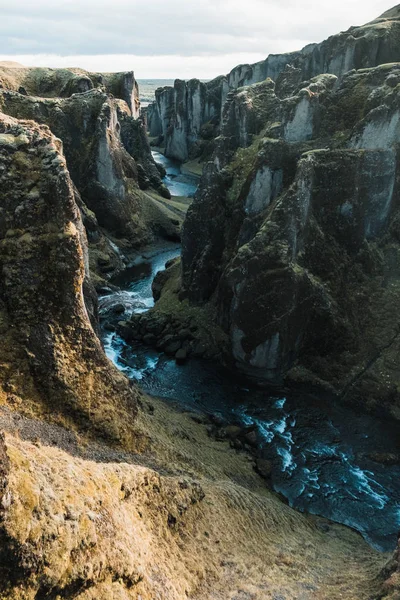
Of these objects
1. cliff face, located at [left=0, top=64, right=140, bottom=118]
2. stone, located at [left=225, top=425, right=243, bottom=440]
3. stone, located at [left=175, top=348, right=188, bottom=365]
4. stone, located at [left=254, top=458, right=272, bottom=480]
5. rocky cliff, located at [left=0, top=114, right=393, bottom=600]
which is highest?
cliff face, located at [left=0, top=64, right=140, bottom=118]

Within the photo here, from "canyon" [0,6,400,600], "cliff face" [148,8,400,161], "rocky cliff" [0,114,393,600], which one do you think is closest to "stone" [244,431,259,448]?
"canyon" [0,6,400,600]

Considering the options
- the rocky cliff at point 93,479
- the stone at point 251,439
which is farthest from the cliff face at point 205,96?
the rocky cliff at point 93,479

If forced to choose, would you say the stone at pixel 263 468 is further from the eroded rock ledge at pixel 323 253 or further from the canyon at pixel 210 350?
the eroded rock ledge at pixel 323 253

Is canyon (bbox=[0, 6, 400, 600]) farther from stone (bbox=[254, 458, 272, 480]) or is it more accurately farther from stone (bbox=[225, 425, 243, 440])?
stone (bbox=[254, 458, 272, 480])

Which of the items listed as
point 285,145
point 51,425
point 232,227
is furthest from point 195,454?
point 285,145

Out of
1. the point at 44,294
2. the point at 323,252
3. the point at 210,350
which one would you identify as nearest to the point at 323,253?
the point at 323,252
